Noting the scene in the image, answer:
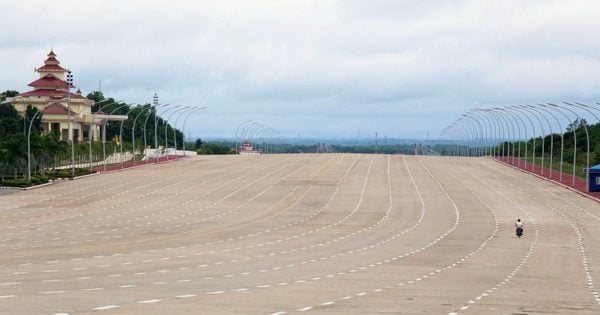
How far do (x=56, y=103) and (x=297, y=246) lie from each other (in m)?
120

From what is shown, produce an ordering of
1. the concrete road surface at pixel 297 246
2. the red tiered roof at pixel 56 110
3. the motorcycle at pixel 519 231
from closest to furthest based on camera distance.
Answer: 1. the concrete road surface at pixel 297 246
2. the motorcycle at pixel 519 231
3. the red tiered roof at pixel 56 110

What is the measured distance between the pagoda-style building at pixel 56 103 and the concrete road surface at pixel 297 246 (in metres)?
61.0

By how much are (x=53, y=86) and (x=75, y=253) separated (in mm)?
129358

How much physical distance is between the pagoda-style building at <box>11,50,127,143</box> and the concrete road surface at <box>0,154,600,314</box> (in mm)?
61048

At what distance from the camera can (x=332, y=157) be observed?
151 metres

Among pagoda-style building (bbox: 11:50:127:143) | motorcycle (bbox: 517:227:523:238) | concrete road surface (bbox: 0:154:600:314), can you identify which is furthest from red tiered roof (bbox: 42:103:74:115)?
motorcycle (bbox: 517:227:523:238)

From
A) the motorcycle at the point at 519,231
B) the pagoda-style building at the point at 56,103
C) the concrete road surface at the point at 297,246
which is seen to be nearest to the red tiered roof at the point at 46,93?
the pagoda-style building at the point at 56,103

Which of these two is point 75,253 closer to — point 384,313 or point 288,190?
point 384,313

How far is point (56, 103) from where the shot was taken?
16475 cm

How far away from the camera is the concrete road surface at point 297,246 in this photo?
2989 centimetres

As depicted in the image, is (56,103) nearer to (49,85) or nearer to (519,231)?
(49,85)

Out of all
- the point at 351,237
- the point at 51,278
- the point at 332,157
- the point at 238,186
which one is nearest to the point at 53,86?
the point at 332,157

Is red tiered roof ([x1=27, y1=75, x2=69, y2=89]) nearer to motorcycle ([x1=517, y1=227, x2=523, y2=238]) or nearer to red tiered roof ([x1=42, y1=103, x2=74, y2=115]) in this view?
red tiered roof ([x1=42, y1=103, x2=74, y2=115])

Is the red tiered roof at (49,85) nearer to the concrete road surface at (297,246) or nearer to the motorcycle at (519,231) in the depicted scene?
the concrete road surface at (297,246)
